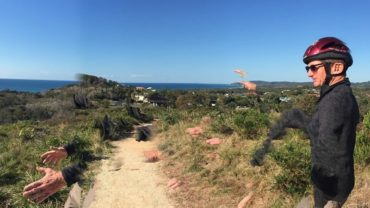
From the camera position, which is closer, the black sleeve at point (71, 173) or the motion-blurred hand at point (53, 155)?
the black sleeve at point (71, 173)

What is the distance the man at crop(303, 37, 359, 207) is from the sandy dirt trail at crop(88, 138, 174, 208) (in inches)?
210

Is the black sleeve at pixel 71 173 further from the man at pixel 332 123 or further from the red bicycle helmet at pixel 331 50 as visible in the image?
the red bicycle helmet at pixel 331 50

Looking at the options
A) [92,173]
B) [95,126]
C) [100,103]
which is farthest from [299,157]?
[100,103]

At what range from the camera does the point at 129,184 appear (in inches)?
368

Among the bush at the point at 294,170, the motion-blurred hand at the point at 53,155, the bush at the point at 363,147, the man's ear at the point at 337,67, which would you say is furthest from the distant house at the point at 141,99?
the man's ear at the point at 337,67

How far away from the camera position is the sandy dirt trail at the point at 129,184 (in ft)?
26.5

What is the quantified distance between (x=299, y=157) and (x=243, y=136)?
405cm

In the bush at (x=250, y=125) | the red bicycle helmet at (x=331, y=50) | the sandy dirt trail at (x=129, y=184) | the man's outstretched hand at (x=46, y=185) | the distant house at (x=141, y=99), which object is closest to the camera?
the man's outstretched hand at (x=46, y=185)

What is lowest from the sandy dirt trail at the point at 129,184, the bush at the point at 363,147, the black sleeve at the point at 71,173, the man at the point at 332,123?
the sandy dirt trail at the point at 129,184

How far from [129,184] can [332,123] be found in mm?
7198

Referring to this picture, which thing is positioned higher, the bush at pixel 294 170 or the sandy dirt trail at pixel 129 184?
the bush at pixel 294 170

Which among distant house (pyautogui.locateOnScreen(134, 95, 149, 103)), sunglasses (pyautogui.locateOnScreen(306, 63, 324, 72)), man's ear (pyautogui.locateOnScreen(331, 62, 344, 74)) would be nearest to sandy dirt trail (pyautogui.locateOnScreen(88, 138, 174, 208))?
sunglasses (pyautogui.locateOnScreen(306, 63, 324, 72))

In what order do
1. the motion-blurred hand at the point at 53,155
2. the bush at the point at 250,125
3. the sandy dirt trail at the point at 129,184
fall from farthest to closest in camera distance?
1. the bush at the point at 250,125
2. the sandy dirt trail at the point at 129,184
3. the motion-blurred hand at the point at 53,155

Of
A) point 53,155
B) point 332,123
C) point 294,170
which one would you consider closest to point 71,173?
point 53,155
